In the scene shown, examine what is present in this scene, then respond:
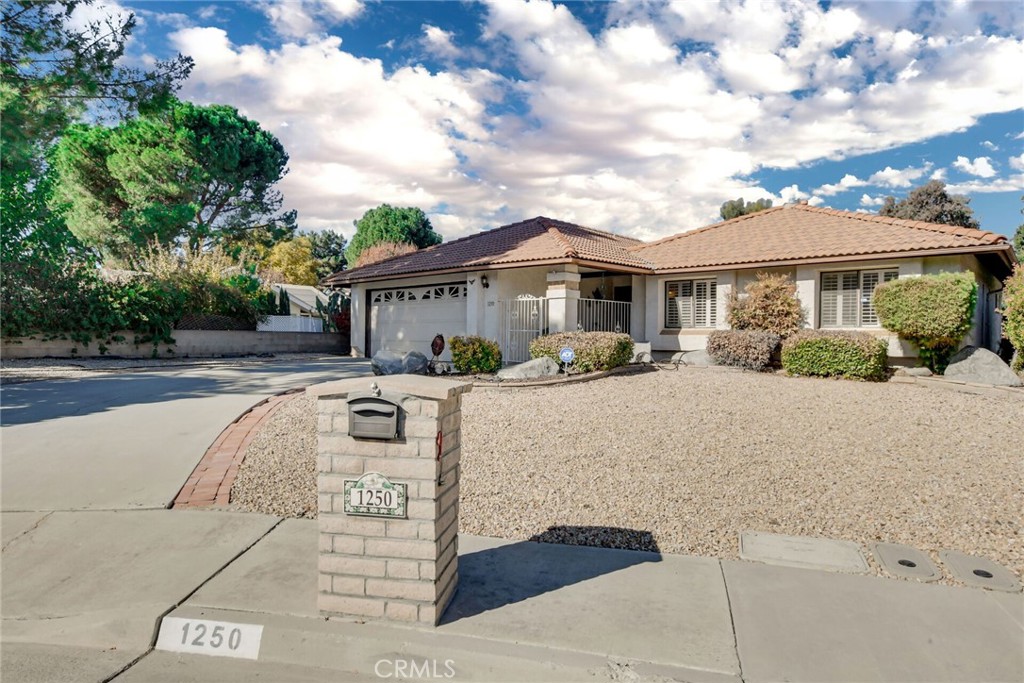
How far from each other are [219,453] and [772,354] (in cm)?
1159

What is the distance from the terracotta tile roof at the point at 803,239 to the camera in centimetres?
1332

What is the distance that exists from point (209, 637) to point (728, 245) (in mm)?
15992

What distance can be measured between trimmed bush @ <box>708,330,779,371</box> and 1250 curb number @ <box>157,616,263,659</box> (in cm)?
1189

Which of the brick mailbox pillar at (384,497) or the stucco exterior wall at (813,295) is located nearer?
the brick mailbox pillar at (384,497)

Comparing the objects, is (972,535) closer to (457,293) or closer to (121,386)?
(121,386)

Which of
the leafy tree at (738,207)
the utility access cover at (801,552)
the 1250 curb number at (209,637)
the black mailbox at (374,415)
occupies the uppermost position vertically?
the leafy tree at (738,207)

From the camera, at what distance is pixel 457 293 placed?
18.3 meters

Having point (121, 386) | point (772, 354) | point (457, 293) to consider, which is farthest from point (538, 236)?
point (121, 386)

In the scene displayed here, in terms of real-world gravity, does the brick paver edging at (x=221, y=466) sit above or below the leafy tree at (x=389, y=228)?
below

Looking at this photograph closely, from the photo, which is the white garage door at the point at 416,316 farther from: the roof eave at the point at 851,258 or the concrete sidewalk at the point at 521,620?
the concrete sidewalk at the point at 521,620

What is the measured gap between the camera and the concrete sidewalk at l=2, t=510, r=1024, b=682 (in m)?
3.16

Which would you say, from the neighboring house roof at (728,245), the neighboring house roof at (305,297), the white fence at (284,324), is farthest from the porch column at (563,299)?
the neighboring house roof at (305,297)

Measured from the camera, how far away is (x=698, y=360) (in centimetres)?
1462

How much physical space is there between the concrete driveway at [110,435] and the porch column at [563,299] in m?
5.90
